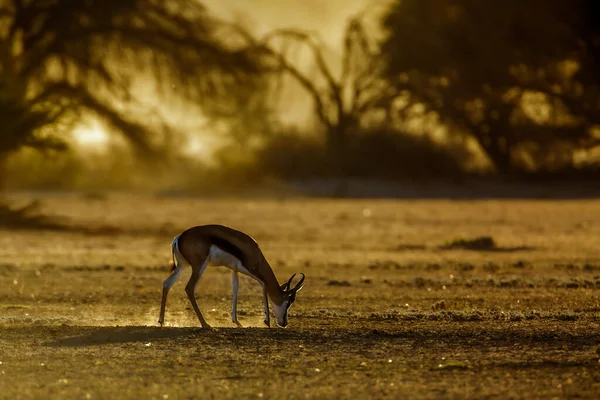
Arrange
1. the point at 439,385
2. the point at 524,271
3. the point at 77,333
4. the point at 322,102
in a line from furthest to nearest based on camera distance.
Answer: the point at 322,102 < the point at 524,271 < the point at 77,333 < the point at 439,385

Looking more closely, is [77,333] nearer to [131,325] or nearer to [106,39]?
[131,325]

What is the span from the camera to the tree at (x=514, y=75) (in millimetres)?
47312

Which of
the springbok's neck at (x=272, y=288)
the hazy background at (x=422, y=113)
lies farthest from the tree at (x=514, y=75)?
the springbok's neck at (x=272, y=288)

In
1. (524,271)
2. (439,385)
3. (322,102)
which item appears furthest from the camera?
(322,102)

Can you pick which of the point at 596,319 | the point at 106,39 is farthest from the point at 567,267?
the point at 106,39

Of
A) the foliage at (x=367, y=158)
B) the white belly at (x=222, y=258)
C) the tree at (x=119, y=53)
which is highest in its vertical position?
the tree at (x=119, y=53)

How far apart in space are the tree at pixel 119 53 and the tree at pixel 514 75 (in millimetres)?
13578

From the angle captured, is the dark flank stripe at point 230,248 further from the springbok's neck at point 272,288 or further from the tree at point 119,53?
the tree at point 119,53

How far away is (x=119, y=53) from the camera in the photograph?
113 ft

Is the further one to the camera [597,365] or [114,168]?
[114,168]

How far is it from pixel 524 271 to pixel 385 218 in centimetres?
1348

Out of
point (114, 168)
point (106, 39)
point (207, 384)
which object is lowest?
point (207, 384)

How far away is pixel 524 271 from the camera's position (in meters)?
20.2

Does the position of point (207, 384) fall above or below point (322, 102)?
below
